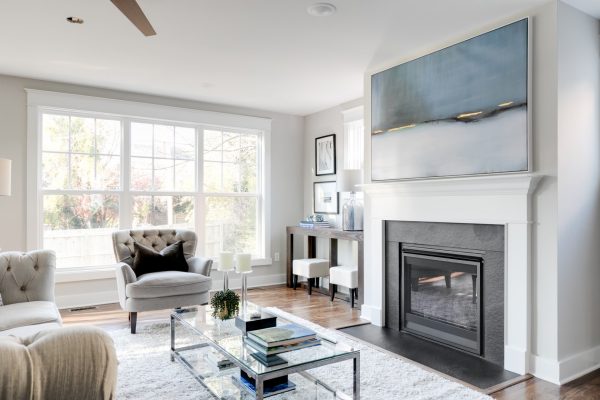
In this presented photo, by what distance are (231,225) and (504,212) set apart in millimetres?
3785

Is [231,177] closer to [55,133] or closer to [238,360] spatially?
[55,133]

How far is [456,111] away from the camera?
3309 millimetres

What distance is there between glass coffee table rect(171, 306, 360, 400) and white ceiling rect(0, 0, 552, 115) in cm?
213

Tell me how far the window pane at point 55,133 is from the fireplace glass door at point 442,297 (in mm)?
3886

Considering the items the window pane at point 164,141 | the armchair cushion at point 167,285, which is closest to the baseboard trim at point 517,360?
the armchair cushion at point 167,285

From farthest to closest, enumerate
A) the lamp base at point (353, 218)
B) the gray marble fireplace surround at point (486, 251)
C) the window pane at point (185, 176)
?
the window pane at point (185, 176)
the lamp base at point (353, 218)
the gray marble fireplace surround at point (486, 251)

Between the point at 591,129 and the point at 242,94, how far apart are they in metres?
3.60

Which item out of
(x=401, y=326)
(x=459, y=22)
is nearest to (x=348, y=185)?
(x=401, y=326)

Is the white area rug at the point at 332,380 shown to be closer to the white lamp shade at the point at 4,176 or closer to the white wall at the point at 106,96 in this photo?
the white lamp shade at the point at 4,176

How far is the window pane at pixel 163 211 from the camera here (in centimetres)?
Answer: 520

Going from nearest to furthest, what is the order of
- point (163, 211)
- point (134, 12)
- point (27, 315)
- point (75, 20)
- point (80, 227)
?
point (134, 12) < point (27, 315) < point (75, 20) < point (80, 227) < point (163, 211)

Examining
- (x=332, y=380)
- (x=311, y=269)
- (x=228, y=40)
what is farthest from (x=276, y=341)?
(x=311, y=269)

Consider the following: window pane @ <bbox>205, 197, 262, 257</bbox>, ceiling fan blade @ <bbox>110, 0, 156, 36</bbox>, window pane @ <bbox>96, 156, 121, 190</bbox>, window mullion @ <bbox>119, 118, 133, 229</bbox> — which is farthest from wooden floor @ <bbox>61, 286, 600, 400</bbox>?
ceiling fan blade @ <bbox>110, 0, 156, 36</bbox>

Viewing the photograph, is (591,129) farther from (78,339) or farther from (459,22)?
(78,339)
